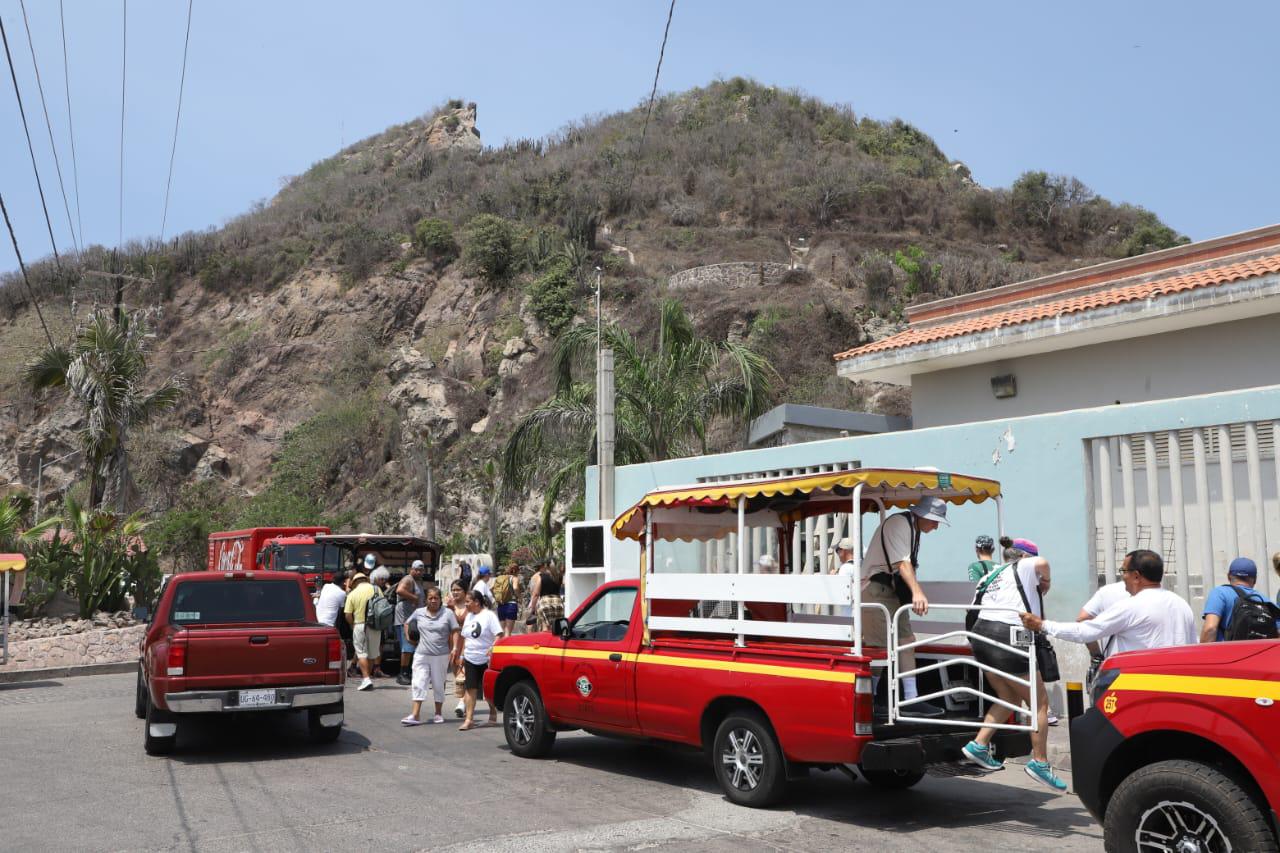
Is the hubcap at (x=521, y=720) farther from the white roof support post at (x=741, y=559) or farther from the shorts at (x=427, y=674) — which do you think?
the white roof support post at (x=741, y=559)

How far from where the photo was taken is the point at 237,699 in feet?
33.9

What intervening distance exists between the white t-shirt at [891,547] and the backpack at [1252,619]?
7.43 feet

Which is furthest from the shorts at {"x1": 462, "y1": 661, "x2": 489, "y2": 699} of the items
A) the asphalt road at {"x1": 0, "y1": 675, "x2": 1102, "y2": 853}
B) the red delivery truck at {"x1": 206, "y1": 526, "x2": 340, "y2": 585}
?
the red delivery truck at {"x1": 206, "y1": 526, "x2": 340, "y2": 585}

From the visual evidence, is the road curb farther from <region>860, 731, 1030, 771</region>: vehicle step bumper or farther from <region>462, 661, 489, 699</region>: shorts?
<region>860, 731, 1030, 771</region>: vehicle step bumper

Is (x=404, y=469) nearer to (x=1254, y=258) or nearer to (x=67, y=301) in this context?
(x=67, y=301)

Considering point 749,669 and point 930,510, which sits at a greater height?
point 930,510

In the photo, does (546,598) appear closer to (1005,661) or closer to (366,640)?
(366,640)

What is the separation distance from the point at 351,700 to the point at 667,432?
8.68 metres

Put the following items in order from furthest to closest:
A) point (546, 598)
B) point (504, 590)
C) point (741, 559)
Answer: point (504, 590), point (546, 598), point (741, 559)

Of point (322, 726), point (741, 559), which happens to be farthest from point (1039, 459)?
point (322, 726)

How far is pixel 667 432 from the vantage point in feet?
70.7

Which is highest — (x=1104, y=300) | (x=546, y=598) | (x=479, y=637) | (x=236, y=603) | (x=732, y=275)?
(x=732, y=275)

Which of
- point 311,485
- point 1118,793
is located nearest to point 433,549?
point 1118,793

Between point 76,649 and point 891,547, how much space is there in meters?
18.0
